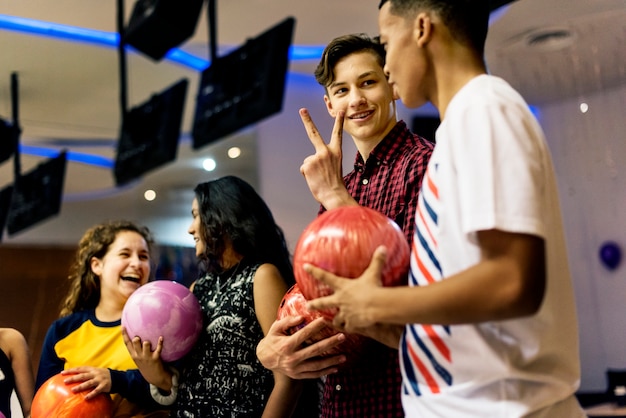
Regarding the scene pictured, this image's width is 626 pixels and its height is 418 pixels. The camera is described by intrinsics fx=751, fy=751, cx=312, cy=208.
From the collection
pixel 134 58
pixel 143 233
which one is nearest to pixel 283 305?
pixel 143 233

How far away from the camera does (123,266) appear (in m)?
2.77

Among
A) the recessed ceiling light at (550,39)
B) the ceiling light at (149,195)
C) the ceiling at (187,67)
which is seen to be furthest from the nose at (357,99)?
the ceiling light at (149,195)

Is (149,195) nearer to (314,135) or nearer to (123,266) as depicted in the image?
(123,266)

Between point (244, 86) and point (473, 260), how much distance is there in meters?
3.43

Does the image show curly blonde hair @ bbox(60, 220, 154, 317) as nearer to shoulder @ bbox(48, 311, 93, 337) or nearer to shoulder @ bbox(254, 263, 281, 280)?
Result: shoulder @ bbox(48, 311, 93, 337)

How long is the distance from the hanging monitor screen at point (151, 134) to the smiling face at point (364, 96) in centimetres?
337

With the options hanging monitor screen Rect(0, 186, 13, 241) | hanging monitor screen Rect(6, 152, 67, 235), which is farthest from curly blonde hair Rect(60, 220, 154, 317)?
hanging monitor screen Rect(0, 186, 13, 241)

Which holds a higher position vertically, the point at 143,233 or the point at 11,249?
the point at 11,249

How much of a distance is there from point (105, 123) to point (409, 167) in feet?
18.7

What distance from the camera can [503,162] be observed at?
3.60ft

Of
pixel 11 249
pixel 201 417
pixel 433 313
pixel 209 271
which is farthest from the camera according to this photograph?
pixel 11 249

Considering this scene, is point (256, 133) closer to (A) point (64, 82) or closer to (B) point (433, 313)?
(A) point (64, 82)

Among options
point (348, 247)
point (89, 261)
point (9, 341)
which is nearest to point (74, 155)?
point (89, 261)

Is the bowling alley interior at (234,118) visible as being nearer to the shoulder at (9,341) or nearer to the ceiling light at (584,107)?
the ceiling light at (584,107)
